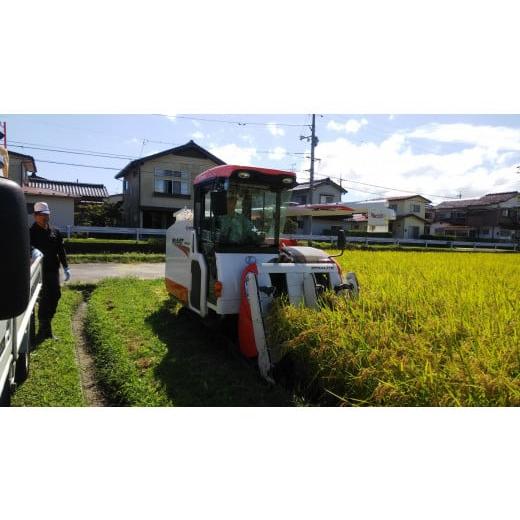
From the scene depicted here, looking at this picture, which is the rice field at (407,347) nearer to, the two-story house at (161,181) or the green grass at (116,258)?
the green grass at (116,258)

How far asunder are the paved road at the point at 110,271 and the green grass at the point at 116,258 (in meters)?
0.48

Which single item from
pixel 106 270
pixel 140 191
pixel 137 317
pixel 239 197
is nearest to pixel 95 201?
pixel 140 191

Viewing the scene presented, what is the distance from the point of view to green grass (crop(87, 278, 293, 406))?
3.22 m

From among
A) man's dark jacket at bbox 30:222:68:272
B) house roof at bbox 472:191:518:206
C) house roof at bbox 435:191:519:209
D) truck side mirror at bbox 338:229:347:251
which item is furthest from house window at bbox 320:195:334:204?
man's dark jacket at bbox 30:222:68:272

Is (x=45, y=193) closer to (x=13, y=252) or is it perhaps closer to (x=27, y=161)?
(x=27, y=161)

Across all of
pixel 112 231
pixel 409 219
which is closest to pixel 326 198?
pixel 409 219

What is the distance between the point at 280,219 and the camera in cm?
480

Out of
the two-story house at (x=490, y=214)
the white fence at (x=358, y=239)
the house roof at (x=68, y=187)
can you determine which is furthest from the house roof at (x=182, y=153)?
the two-story house at (x=490, y=214)

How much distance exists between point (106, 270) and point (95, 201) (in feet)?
20.8

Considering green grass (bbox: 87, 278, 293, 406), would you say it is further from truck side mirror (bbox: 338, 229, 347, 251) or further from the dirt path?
truck side mirror (bbox: 338, 229, 347, 251)

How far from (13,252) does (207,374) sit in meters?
2.94

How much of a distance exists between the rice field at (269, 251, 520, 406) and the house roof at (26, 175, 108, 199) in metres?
4.65

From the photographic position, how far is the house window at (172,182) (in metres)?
17.5

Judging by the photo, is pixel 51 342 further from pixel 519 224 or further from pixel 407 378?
pixel 519 224
